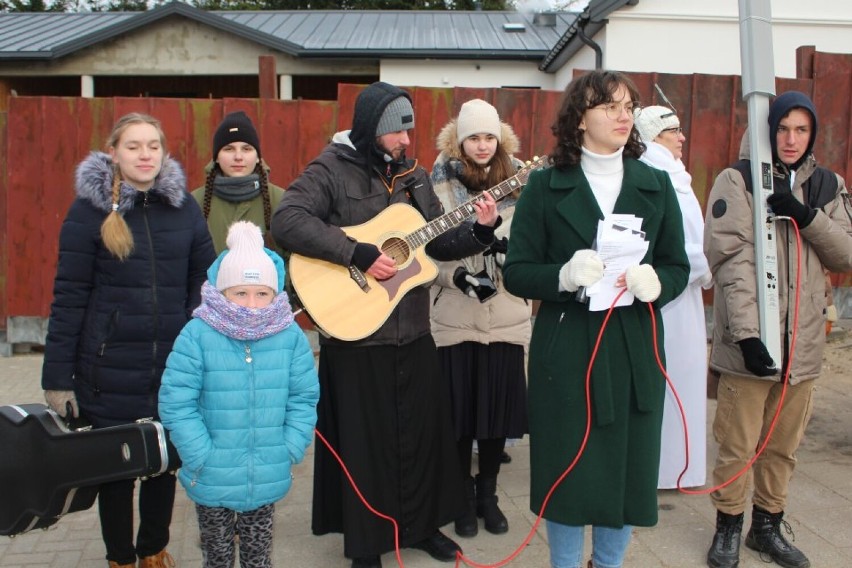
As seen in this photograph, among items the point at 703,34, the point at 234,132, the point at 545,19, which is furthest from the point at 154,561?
the point at 545,19

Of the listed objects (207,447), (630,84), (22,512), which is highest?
(630,84)

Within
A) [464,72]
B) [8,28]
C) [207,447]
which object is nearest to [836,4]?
[464,72]

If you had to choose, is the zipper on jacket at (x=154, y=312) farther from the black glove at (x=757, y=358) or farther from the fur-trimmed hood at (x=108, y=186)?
the black glove at (x=757, y=358)

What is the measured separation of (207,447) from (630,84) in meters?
2.09

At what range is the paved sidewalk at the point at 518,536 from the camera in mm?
3941

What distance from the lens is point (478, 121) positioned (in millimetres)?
4211

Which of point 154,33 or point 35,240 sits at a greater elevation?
point 154,33

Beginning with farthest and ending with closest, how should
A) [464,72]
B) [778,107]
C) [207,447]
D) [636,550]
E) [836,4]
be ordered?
[464,72] → [836,4] → [636,550] → [778,107] → [207,447]

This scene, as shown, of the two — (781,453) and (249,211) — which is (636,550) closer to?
(781,453)

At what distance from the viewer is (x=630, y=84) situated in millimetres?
3051

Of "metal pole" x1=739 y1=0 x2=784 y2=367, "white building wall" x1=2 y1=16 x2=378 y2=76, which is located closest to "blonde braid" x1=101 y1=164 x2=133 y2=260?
"metal pole" x1=739 y1=0 x2=784 y2=367

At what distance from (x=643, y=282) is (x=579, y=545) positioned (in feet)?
3.50

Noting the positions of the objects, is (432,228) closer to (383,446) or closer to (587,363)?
(383,446)

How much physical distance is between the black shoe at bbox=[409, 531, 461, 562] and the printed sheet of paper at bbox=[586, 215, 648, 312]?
1630 mm
